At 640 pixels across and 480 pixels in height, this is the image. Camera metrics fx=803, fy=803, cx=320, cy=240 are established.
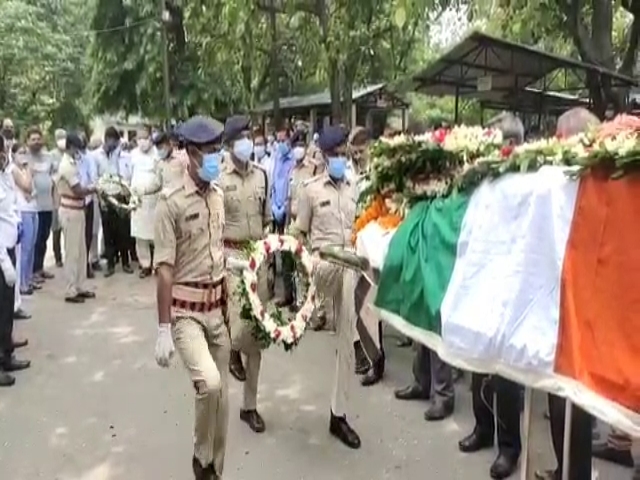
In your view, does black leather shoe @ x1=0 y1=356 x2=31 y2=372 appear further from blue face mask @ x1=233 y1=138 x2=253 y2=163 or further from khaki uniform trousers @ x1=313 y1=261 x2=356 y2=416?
khaki uniform trousers @ x1=313 y1=261 x2=356 y2=416

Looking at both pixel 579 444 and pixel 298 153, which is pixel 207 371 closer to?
pixel 579 444

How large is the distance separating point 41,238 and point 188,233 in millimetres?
7491

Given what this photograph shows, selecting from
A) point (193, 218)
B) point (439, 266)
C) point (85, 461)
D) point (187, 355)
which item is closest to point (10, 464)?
point (85, 461)

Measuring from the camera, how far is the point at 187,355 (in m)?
4.38

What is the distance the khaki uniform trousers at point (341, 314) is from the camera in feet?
18.0

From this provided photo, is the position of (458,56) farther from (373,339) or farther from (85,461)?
(85,461)

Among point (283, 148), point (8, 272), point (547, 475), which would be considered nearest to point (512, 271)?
point (547, 475)

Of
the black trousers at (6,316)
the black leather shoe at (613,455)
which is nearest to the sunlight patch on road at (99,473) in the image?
the black trousers at (6,316)

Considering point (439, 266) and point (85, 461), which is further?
point (85, 461)

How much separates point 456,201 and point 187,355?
1.67 m

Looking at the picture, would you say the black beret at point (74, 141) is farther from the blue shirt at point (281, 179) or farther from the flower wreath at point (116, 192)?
the blue shirt at point (281, 179)

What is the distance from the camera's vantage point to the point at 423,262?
13.8ft

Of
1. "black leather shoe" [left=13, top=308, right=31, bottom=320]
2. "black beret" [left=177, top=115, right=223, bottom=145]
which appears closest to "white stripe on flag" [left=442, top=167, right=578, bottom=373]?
"black beret" [left=177, top=115, right=223, bottom=145]

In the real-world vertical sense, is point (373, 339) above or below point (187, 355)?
below
